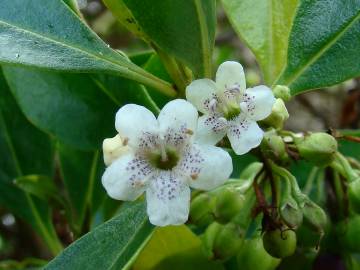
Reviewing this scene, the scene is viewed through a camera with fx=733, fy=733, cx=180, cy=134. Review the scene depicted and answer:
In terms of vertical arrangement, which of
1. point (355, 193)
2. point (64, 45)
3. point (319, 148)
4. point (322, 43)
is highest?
point (64, 45)

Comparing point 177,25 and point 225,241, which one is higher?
point 177,25

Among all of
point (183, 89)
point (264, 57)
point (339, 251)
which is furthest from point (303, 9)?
point (339, 251)

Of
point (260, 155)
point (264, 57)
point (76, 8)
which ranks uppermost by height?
point (76, 8)

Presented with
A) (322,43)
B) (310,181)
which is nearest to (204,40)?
(322,43)

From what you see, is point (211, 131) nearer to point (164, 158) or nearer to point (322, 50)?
point (164, 158)

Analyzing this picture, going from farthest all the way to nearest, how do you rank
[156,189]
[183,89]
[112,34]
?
1. [112,34]
2. [183,89]
3. [156,189]

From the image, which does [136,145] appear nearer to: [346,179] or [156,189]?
[156,189]
